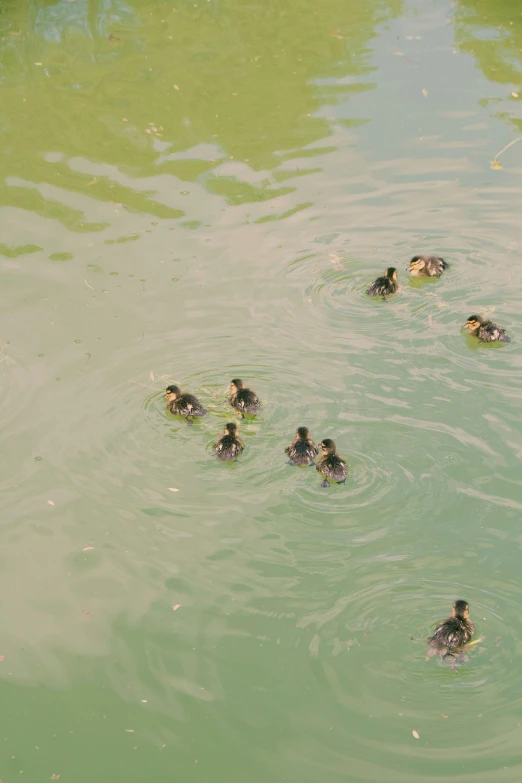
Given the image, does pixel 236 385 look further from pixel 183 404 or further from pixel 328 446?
pixel 328 446

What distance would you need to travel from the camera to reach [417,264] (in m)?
7.55

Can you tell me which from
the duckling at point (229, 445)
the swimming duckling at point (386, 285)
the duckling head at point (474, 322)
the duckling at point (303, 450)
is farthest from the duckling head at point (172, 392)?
the duckling head at point (474, 322)

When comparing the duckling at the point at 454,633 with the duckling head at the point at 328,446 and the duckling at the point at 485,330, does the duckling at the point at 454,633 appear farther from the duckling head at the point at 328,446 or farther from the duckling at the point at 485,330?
the duckling at the point at 485,330

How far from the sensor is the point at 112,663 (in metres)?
5.00

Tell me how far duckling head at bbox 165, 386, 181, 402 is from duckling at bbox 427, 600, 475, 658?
2.35m

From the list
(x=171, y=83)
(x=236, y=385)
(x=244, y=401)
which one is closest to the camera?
(x=244, y=401)

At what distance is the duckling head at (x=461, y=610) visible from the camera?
475 cm

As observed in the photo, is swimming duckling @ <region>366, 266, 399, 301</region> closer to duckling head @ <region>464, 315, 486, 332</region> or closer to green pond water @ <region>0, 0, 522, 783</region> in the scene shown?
green pond water @ <region>0, 0, 522, 783</region>

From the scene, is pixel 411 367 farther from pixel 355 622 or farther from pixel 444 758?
pixel 444 758

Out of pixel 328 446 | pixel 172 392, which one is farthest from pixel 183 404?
pixel 328 446

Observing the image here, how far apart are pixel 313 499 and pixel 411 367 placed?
57.0 inches

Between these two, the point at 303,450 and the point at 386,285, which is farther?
the point at 386,285

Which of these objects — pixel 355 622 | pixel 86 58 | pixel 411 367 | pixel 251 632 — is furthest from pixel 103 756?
pixel 86 58

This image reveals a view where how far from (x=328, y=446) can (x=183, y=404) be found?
1.02 metres
